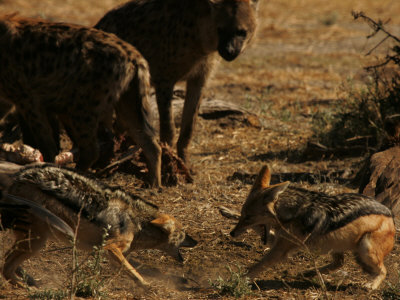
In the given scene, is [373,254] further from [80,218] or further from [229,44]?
[229,44]

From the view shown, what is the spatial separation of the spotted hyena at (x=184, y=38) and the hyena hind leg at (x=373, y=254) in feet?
10.7

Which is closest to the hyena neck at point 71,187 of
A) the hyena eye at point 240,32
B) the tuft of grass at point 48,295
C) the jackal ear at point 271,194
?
the tuft of grass at point 48,295

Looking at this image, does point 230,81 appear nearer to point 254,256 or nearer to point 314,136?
point 314,136

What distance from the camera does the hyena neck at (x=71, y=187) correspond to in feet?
14.0

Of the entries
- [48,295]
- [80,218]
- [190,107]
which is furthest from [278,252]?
[190,107]

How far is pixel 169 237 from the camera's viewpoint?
15.1 ft

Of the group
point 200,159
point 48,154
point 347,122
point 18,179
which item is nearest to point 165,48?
point 200,159

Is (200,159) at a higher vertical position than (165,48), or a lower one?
lower

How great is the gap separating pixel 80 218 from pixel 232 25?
12.2ft

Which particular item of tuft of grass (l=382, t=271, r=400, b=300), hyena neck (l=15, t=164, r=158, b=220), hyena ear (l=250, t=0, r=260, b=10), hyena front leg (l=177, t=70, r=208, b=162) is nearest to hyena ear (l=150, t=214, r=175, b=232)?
hyena neck (l=15, t=164, r=158, b=220)

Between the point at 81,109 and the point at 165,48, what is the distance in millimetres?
1817

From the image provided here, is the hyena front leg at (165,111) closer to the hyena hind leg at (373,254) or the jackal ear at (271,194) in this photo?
the jackal ear at (271,194)

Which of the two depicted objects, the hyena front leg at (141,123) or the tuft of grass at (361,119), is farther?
the tuft of grass at (361,119)

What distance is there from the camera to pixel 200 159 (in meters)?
7.96
